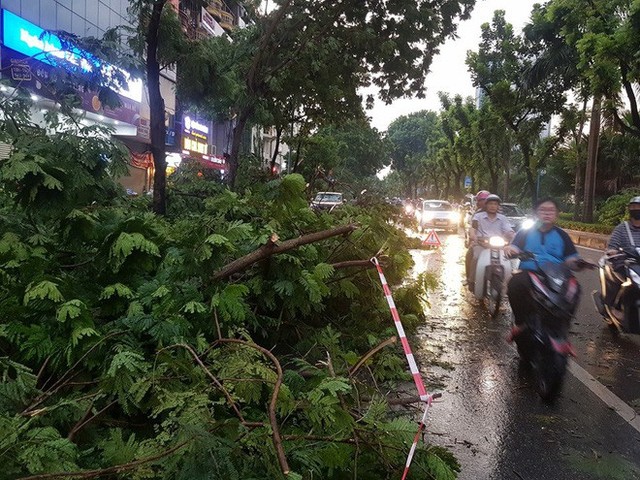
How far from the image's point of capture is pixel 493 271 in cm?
777

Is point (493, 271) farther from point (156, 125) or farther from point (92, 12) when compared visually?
point (92, 12)

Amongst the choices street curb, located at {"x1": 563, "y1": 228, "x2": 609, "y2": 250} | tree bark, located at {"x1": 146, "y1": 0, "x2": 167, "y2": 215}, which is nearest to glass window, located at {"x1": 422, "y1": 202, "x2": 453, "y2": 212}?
street curb, located at {"x1": 563, "y1": 228, "x2": 609, "y2": 250}

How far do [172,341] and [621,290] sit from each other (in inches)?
205

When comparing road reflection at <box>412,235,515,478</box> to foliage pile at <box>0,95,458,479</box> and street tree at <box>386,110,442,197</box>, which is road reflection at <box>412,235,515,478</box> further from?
street tree at <box>386,110,442,197</box>

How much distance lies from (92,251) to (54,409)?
1.81 m

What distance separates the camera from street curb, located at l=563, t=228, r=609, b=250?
764 inches

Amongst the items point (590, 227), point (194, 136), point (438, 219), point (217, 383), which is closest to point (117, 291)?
point (217, 383)

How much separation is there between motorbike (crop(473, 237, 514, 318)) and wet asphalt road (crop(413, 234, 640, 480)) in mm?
563

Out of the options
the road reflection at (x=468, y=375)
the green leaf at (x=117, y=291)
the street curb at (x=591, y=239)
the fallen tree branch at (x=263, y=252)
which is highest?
the fallen tree branch at (x=263, y=252)

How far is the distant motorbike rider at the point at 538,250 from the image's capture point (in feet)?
17.0

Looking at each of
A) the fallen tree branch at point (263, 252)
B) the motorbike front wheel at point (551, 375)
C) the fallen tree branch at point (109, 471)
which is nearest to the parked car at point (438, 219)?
the motorbike front wheel at point (551, 375)

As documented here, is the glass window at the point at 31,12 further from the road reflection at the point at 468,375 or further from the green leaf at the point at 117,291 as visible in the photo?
the green leaf at the point at 117,291

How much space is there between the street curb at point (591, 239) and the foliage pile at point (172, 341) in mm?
16560

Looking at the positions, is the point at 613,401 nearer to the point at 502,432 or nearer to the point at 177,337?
the point at 502,432
